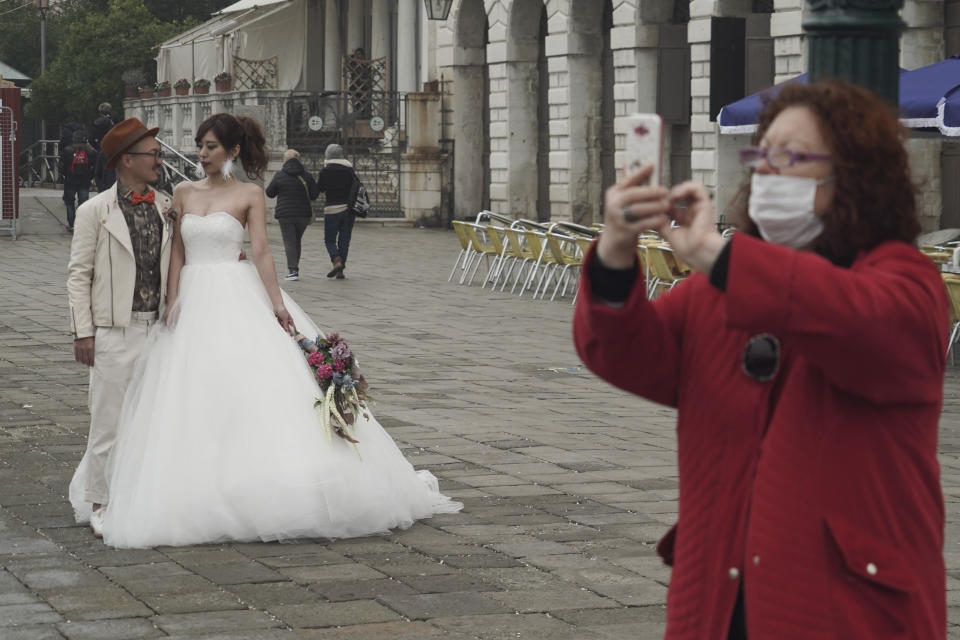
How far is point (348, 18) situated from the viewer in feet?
147

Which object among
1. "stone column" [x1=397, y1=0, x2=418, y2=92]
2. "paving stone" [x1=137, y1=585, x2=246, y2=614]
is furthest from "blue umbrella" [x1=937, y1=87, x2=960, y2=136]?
"stone column" [x1=397, y1=0, x2=418, y2=92]

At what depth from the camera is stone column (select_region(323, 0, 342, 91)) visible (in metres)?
45.7

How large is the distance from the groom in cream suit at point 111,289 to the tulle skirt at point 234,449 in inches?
2.6

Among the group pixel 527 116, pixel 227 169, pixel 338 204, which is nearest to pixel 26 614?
pixel 227 169

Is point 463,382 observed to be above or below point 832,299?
below

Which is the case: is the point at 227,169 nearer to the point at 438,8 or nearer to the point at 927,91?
the point at 927,91

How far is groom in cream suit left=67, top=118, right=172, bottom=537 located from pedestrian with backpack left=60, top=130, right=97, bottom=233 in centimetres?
2142

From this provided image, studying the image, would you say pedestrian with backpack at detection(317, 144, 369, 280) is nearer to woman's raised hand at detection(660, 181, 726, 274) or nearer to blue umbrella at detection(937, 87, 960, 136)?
blue umbrella at detection(937, 87, 960, 136)

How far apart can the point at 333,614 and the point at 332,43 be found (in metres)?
41.2

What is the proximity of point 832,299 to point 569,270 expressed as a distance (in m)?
17.2

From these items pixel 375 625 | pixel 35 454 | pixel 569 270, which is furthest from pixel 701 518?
pixel 569 270

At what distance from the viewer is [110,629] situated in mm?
5453

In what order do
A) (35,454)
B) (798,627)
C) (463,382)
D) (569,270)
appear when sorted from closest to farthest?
(798,627)
(35,454)
(463,382)
(569,270)

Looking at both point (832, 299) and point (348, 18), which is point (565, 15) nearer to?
point (348, 18)
